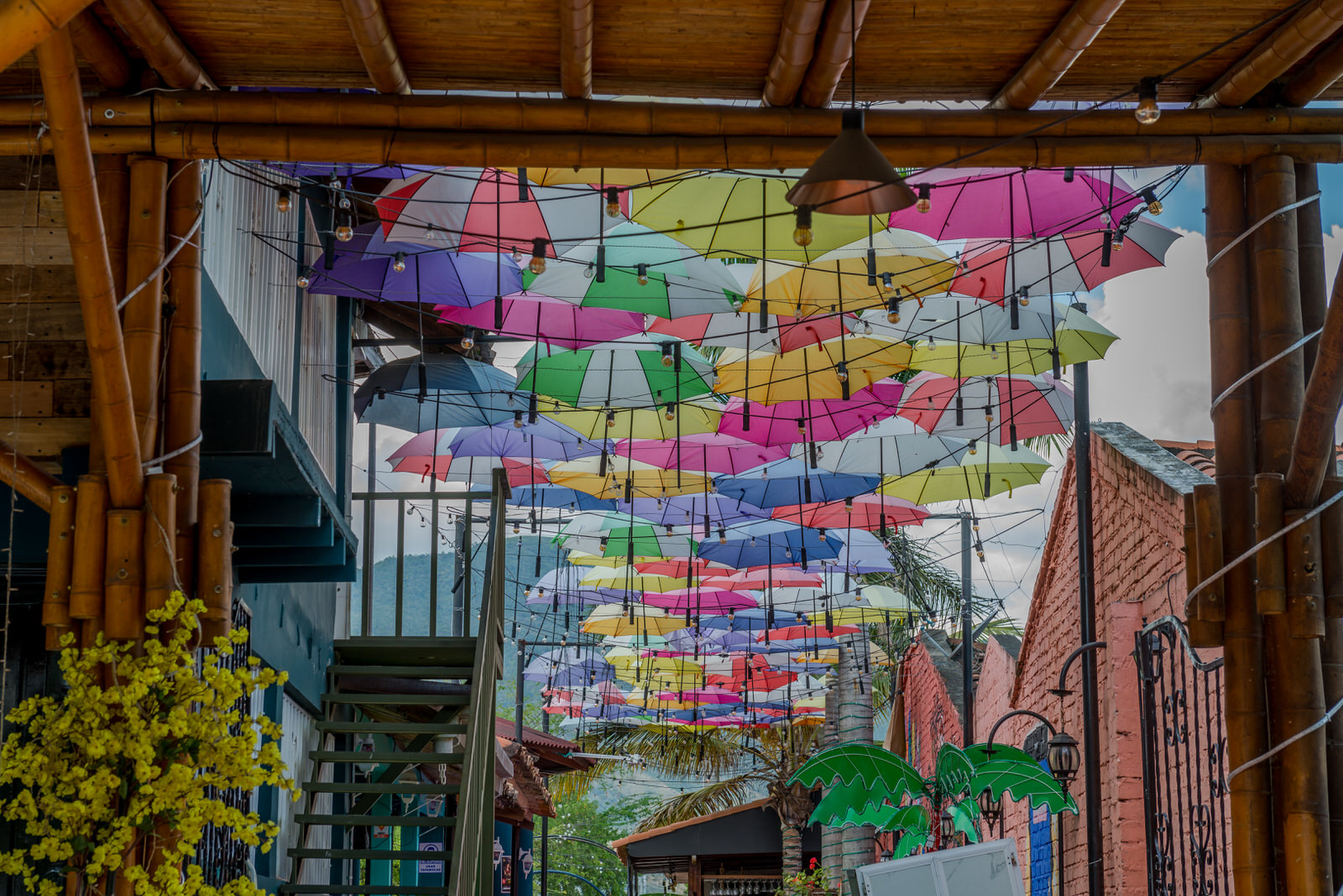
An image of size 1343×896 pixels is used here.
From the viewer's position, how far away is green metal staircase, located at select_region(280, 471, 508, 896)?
776 cm

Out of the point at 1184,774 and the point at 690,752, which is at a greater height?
the point at 690,752

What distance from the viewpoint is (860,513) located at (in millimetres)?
16891

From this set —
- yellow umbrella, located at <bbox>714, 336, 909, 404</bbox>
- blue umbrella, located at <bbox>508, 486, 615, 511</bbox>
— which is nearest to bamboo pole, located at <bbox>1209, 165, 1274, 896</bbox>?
yellow umbrella, located at <bbox>714, 336, 909, 404</bbox>

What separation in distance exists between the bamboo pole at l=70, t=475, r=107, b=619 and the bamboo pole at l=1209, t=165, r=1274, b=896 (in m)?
4.62

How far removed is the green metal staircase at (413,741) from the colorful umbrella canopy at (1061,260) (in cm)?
403

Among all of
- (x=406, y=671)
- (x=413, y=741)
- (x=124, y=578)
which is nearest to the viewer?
(x=124, y=578)

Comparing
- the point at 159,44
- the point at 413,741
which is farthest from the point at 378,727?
the point at 159,44

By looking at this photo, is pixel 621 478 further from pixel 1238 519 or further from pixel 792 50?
pixel 792 50

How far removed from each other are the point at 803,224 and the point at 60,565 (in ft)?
10.3

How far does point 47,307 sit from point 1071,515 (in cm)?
797

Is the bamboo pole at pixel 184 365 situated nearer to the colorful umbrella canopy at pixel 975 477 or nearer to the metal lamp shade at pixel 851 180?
the metal lamp shade at pixel 851 180

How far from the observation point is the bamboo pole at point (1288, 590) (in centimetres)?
536

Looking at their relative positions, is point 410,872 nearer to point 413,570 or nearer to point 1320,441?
point 1320,441

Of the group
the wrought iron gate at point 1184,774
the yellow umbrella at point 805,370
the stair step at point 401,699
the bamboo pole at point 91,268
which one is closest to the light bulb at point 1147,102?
the wrought iron gate at point 1184,774
